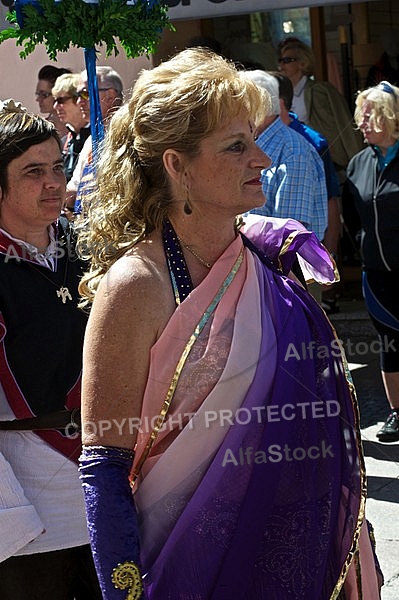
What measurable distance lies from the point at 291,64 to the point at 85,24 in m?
4.49

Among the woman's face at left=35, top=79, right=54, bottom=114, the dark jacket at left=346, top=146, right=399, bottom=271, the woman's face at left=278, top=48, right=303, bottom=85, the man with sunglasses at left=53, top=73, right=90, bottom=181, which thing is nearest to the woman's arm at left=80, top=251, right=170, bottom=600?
the dark jacket at left=346, top=146, right=399, bottom=271

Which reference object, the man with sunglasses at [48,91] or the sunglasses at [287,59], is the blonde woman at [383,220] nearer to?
A: the sunglasses at [287,59]

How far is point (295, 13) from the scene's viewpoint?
9594 mm

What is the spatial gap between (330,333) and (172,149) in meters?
0.49

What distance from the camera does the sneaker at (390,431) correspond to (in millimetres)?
6090

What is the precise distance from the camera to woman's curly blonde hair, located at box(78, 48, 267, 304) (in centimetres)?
216

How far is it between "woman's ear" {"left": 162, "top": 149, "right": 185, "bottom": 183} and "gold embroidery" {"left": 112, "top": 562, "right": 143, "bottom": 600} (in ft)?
2.51

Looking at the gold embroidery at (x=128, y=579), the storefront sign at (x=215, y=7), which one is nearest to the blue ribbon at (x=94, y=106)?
the storefront sign at (x=215, y=7)

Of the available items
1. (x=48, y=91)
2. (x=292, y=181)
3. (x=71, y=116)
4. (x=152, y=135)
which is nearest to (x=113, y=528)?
(x=152, y=135)

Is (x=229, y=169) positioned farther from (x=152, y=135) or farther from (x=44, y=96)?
(x=44, y=96)

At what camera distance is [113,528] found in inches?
80.7

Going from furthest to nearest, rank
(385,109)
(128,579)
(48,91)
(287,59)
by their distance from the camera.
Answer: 1. (287,59)
2. (48,91)
3. (385,109)
4. (128,579)

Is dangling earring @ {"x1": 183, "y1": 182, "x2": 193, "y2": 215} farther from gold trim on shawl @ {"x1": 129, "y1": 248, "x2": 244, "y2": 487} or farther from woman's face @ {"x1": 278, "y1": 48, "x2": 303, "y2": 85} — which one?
woman's face @ {"x1": 278, "y1": 48, "x2": 303, "y2": 85}

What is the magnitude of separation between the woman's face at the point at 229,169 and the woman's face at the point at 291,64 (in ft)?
20.5
